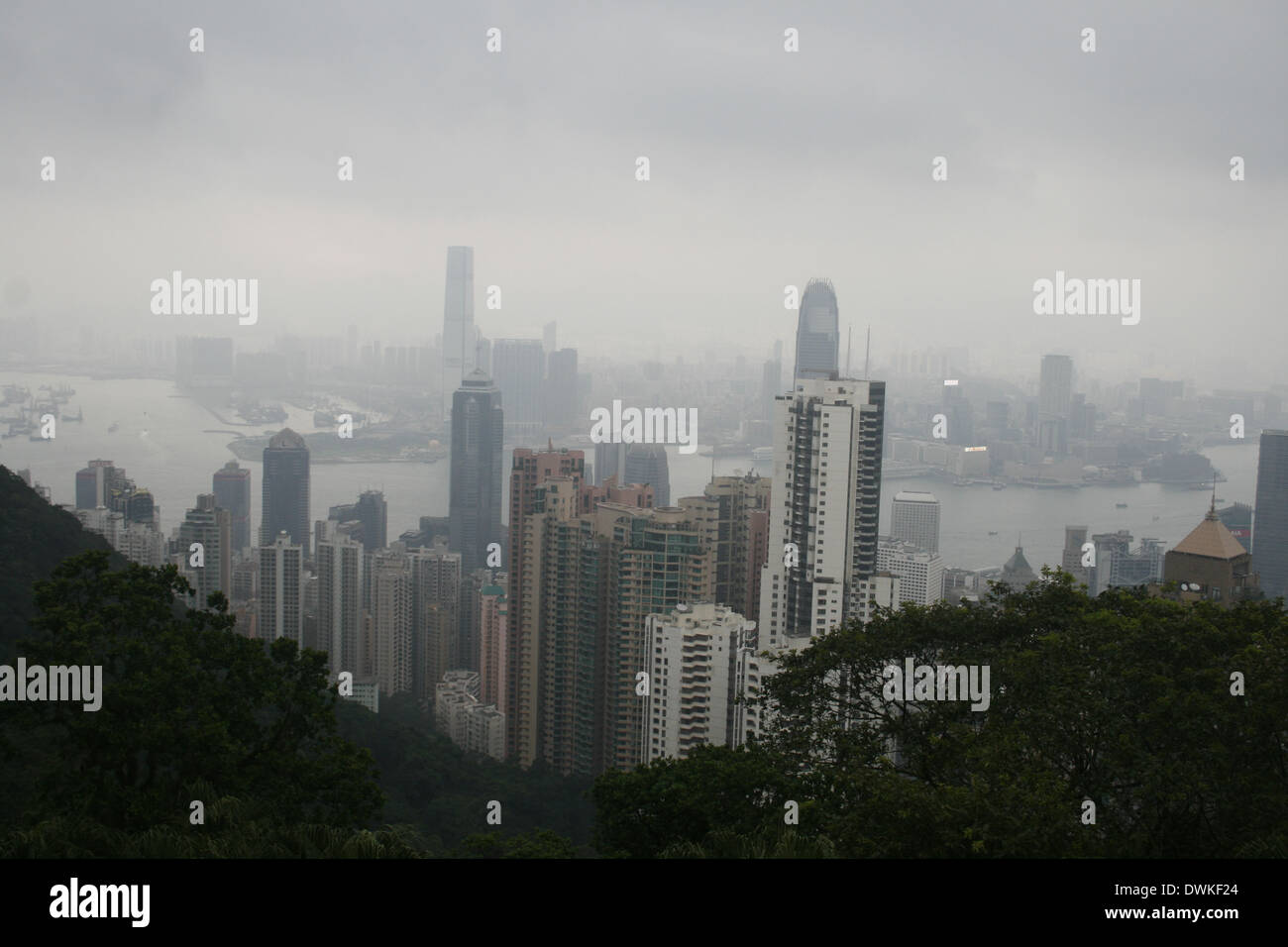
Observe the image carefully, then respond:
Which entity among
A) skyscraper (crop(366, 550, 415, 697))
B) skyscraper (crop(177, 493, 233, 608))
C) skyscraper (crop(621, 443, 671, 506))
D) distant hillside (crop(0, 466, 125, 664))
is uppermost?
skyscraper (crop(621, 443, 671, 506))

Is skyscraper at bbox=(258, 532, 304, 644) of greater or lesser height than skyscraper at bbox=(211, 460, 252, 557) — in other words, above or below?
below

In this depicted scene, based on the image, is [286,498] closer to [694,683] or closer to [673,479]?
[673,479]

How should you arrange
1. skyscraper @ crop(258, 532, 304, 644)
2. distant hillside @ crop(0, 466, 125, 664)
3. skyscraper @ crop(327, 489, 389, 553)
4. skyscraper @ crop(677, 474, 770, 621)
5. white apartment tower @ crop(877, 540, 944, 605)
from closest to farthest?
distant hillside @ crop(0, 466, 125, 664) → white apartment tower @ crop(877, 540, 944, 605) → skyscraper @ crop(677, 474, 770, 621) → skyscraper @ crop(258, 532, 304, 644) → skyscraper @ crop(327, 489, 389, 553)

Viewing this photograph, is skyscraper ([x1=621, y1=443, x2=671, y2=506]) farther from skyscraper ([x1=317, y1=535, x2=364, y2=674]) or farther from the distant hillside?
the distant hillside

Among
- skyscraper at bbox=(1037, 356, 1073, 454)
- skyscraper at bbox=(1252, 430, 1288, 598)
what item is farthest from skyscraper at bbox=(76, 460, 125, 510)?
skyscraper at bbox=(1252, 430, 1288, 598)

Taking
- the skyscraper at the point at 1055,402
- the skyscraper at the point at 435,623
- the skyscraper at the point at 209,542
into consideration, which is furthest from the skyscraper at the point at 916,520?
the skyscraper at the point at 209,542

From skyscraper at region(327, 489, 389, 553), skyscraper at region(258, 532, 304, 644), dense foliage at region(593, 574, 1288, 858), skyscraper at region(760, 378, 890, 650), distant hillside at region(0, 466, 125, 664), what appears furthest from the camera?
skyscraper at region(327, 489, 389, 553)
